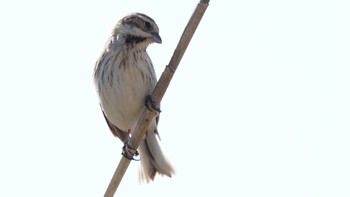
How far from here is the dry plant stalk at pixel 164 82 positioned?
5.46 metres

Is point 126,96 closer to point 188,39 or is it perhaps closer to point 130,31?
point 130,31

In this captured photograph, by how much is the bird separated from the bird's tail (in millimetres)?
82

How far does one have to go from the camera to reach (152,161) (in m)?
7.69

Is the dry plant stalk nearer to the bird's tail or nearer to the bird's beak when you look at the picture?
the bird's beak

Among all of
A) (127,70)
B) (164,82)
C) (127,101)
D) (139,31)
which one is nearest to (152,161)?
(127,101)

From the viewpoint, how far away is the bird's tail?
7.58 m

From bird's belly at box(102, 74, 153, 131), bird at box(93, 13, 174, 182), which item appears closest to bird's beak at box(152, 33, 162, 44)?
bird at box(93, 13, 174, 182)

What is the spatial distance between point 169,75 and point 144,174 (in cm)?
212

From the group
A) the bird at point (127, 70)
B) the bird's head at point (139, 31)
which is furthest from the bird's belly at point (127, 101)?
the bird's head at point (139, 31)

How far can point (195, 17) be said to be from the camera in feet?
18.0

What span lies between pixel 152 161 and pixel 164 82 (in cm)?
210

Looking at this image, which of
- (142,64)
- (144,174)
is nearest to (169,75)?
(142,64)

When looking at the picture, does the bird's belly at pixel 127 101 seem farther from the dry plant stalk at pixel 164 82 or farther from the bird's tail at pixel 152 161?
the dry plant stalk at pixel 164 82

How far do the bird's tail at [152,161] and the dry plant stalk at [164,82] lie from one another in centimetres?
160
